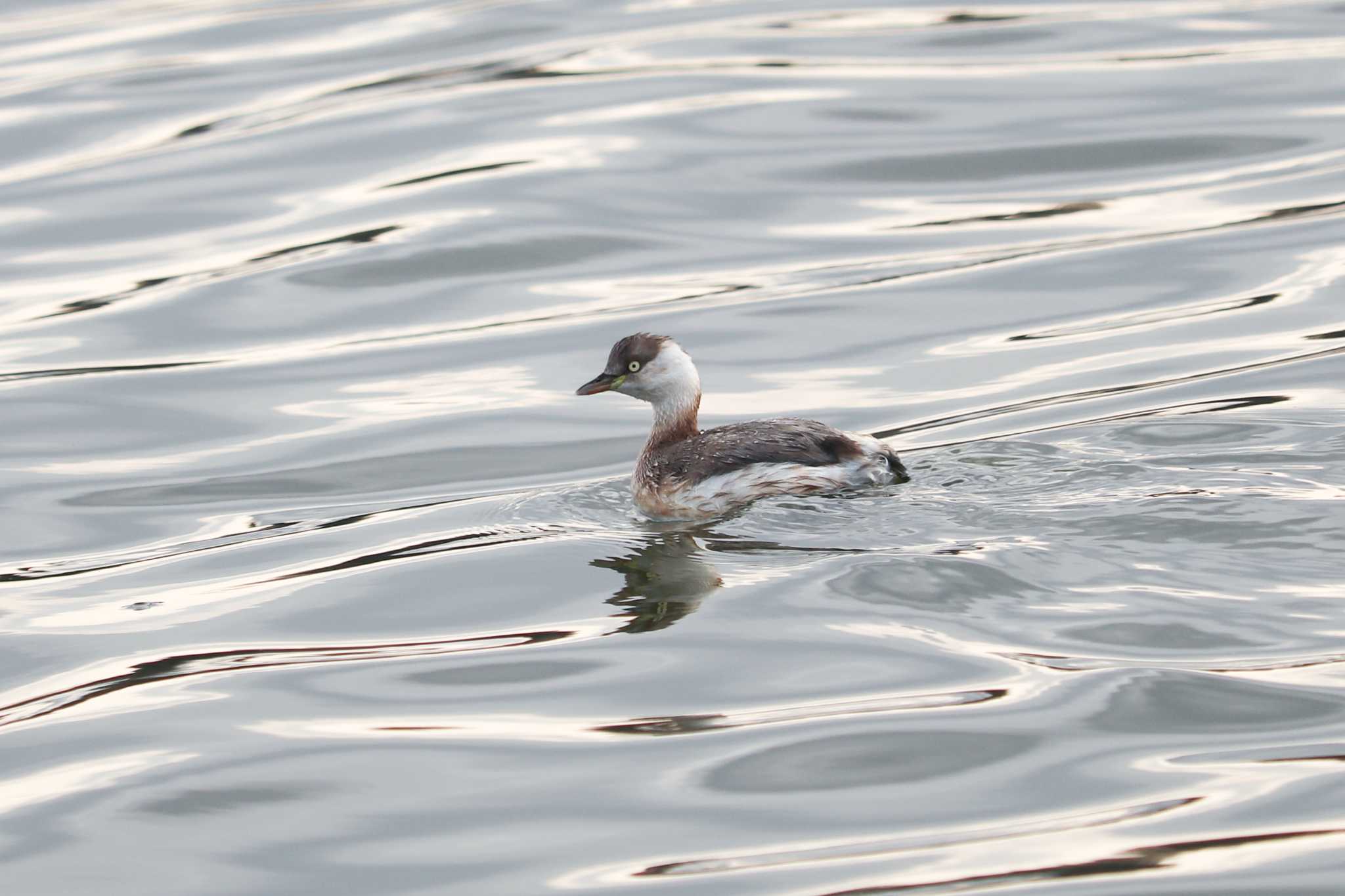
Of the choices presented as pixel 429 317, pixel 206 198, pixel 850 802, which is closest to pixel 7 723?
pixel 850 802

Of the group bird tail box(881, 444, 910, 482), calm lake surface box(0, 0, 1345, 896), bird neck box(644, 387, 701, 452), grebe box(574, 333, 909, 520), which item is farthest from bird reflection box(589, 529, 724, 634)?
bird tail box(881, 444, 910, 482)

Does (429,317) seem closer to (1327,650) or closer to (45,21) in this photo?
(1327,650)

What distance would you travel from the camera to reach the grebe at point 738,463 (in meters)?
9.09

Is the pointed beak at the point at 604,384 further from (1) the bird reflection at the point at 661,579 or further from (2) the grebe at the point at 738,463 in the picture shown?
(1) the bird reflection at the point at 661,579

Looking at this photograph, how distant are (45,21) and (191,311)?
1003cm

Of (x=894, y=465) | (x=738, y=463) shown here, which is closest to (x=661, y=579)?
(x=738, y=463)

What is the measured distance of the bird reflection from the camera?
793 centimetres

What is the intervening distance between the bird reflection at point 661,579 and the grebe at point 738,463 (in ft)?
0.68

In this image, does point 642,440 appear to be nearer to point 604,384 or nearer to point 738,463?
point 604,384

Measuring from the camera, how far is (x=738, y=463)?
30.1 feet

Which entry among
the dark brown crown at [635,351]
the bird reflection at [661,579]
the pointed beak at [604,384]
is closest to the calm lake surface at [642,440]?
the bird reflection at [661,579]

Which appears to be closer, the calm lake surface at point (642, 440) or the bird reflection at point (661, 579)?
the calm lake surface at point (642, 440)

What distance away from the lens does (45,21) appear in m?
22.1

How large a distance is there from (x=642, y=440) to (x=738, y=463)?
211 centimetres
